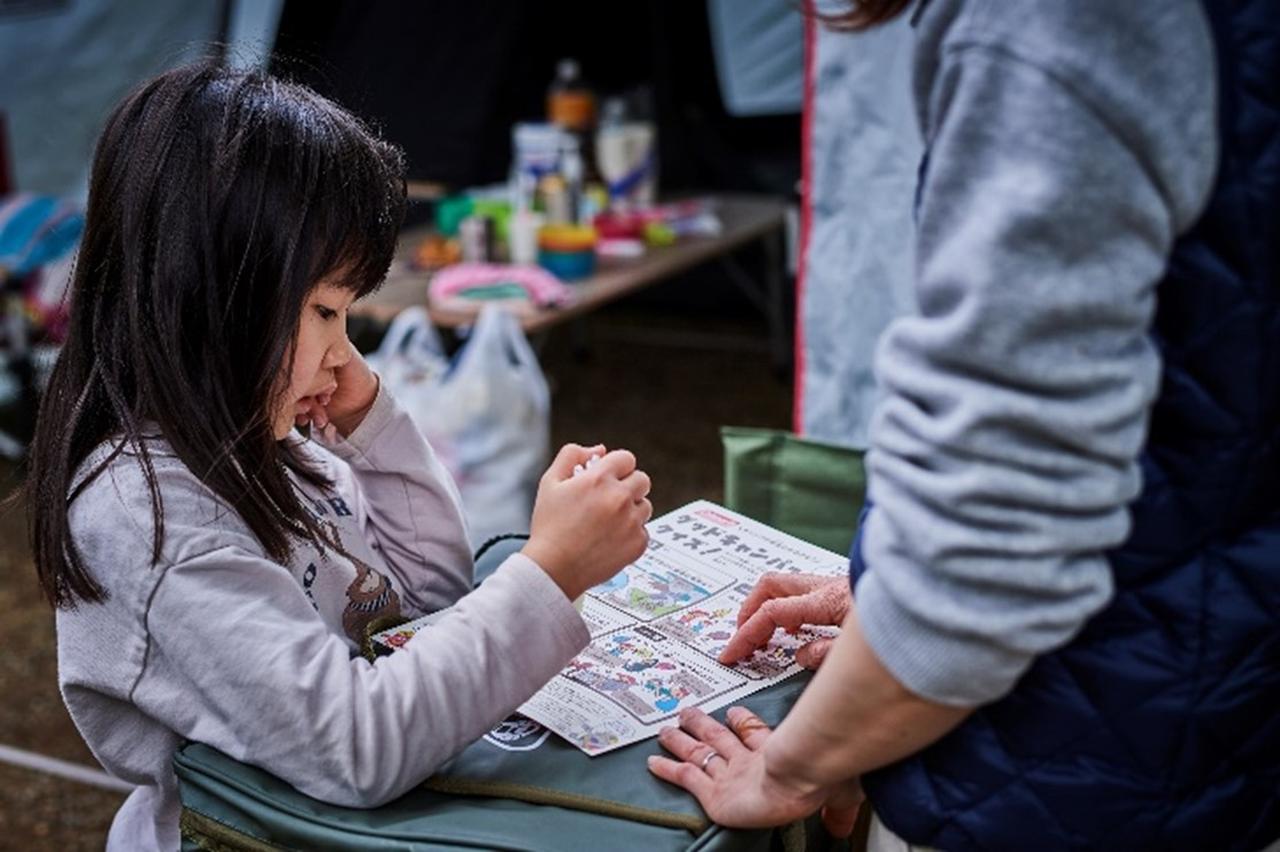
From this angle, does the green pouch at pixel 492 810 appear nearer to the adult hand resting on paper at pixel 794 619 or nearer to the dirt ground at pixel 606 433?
the adult hand resting on paper at pixel 794 619

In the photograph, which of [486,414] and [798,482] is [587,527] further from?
[486,414]

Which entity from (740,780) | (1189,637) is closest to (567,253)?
(740,780)

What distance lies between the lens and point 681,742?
103 centimetres

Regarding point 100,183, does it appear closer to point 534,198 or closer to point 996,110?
point 996,110

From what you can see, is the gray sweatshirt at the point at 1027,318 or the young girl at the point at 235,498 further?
the young girl at the point at 235,498

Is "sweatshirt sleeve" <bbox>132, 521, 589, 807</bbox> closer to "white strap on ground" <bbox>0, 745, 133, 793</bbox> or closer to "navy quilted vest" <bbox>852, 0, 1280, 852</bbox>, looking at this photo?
"navy quilted vest" <bbox>852, 0, 1280, 852</bbox>

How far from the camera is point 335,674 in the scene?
3.24ft

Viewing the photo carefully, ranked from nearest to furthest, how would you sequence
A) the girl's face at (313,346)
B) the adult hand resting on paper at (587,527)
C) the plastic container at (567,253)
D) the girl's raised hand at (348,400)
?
the adult hand resting on paper at (587,527), the girl's face at (313,346), the girl's raised hand at (348,400), the plastic container at (567,253)

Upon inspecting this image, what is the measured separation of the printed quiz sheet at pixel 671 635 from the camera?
1.09m

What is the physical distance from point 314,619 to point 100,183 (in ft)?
1.27

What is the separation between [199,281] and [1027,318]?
641mm

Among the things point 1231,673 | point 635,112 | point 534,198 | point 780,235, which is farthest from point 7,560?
point 1231,673

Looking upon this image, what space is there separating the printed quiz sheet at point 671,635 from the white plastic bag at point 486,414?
1488 mm

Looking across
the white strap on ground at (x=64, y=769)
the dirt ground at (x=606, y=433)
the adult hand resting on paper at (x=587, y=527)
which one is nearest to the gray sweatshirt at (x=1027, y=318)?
the adult hand resting on paper at (x=587, y=527)
